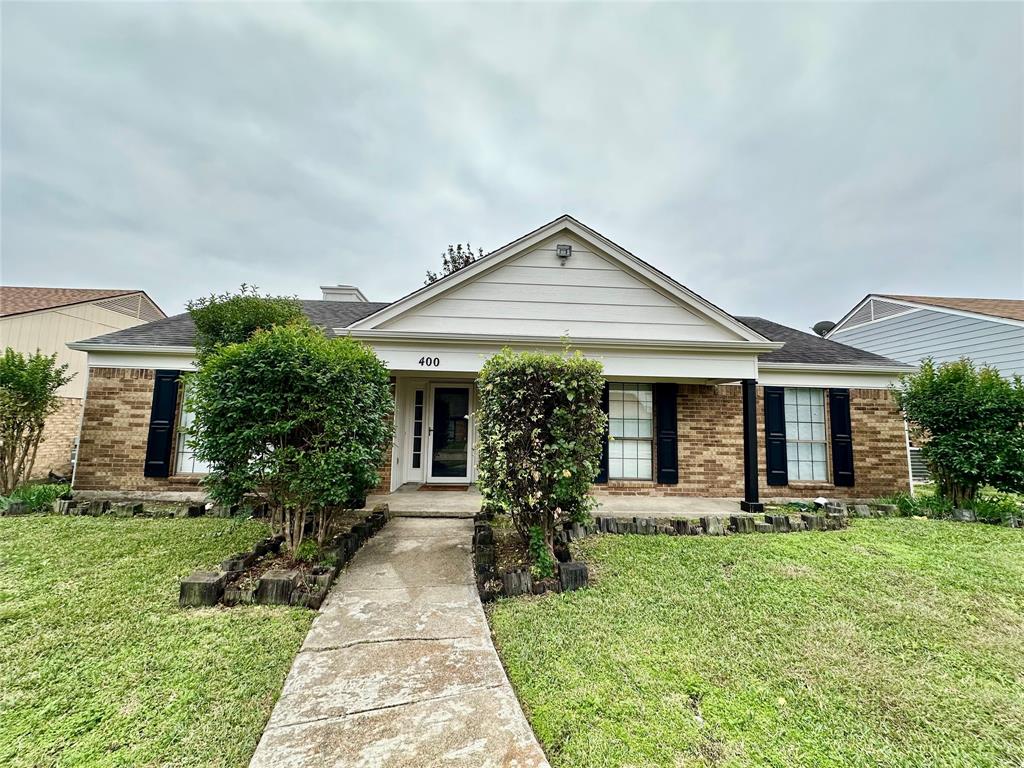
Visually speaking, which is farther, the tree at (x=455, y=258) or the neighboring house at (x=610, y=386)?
the tree at (x=455, y=258)

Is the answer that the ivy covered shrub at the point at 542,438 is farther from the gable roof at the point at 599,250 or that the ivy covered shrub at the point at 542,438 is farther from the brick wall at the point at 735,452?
the brick wall at the point at 735,452

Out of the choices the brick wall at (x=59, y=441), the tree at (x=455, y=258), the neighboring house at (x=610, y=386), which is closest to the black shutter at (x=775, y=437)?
the neighboring house at (x=610, y=386)

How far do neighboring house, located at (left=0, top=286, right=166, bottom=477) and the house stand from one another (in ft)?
77.0

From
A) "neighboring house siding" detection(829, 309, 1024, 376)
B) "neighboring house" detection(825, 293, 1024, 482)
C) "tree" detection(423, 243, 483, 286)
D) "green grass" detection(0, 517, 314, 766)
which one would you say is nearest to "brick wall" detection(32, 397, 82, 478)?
"green grass" detection(0, 517, 314, 766)

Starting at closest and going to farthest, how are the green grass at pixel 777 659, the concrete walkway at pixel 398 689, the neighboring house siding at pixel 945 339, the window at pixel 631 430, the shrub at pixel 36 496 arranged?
the concrete walkway at pixel 398 689 → the green grass at pixel 777 659 → the shrub at pixel 36 496 → the window at pixel 631 430 → the neighboring house siding at pixel 945 339

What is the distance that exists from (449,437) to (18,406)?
23.7ft

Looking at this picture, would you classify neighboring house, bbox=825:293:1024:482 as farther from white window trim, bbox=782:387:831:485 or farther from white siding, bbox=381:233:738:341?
white siding, bbox=381:233:738:341

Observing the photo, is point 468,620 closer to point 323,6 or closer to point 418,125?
point 323,6

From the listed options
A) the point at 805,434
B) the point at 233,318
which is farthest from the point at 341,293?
the point at 805,434

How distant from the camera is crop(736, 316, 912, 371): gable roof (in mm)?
8289

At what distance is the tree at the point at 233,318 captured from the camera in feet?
22.5

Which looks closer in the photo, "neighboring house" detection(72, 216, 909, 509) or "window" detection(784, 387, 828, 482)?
"neighboring house" detection(72, 216, 909, 509)

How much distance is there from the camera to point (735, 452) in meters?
8.22

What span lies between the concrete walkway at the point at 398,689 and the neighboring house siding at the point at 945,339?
15.7 metres
